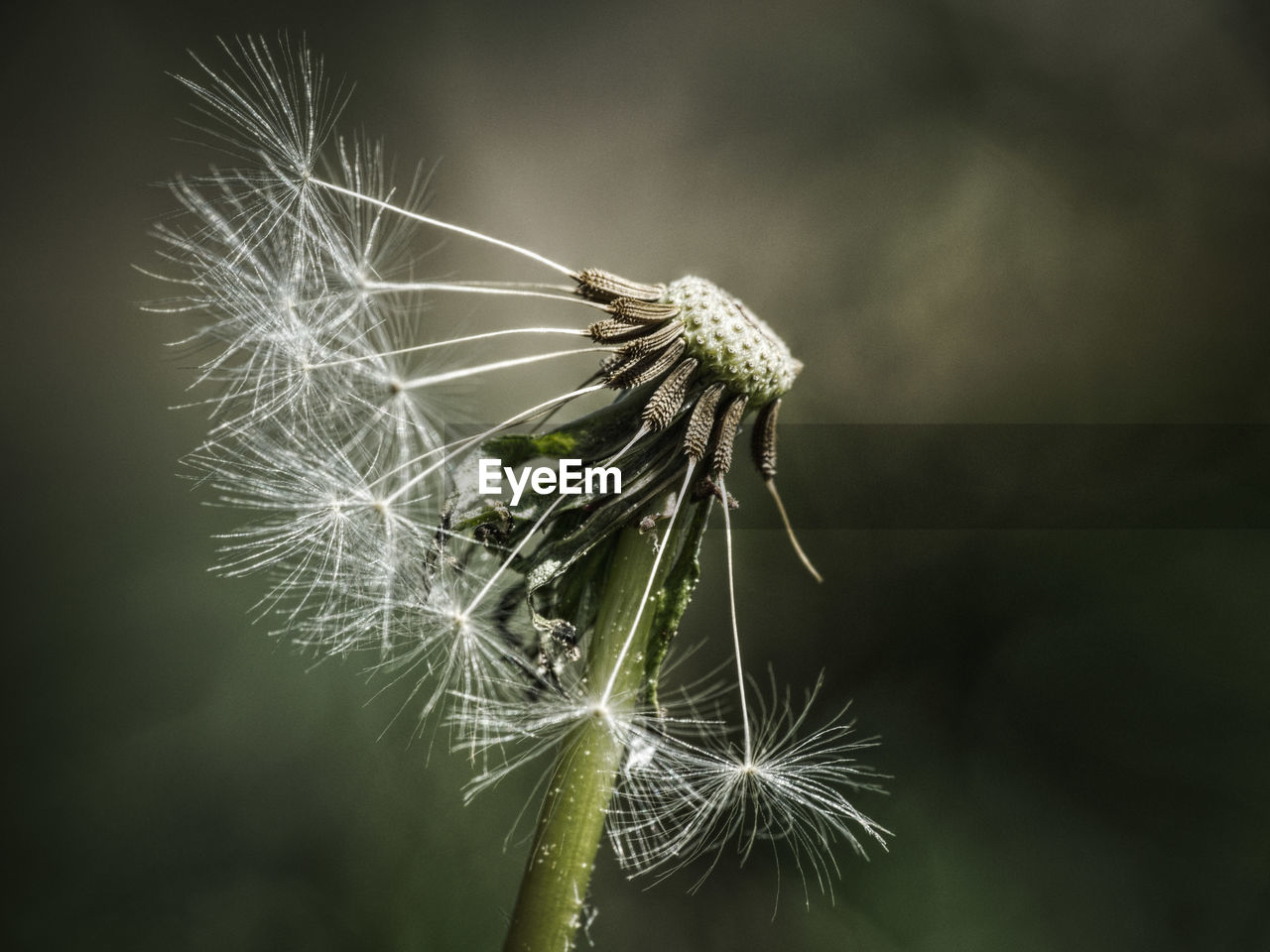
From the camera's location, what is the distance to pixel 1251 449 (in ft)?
9.62

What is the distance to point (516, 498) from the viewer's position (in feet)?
3.88

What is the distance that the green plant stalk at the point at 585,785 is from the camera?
3.66 ft

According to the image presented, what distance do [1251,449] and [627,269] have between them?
2.22 m

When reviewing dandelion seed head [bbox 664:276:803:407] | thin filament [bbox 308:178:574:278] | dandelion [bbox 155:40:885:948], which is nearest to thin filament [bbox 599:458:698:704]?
dandelion [bbox 155:40:885:948]

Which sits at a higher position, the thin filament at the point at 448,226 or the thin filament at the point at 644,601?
the thin filament at the point at 448,226

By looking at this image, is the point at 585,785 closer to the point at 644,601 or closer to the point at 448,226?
the point at 644,601

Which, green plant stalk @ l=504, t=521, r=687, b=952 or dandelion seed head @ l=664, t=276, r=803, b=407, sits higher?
dandelion seed head @ l=664, t=276, r=803, b=407

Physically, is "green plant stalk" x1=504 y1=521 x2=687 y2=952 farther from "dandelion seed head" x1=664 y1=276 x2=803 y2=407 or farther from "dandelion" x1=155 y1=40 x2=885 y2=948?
"dandelion seed head" x1=664 y1=276 x2=803 y2=407

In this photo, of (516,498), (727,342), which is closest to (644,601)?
(516,498)

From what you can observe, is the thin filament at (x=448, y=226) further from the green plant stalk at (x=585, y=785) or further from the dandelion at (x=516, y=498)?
the green plant stalk at (x=585, y=785)

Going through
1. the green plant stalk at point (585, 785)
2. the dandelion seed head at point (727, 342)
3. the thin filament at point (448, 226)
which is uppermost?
the thin filament at point (448, 226)

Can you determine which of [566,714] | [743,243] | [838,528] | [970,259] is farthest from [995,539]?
[566,714]

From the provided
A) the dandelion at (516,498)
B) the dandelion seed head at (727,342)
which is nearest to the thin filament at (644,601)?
the dandelion at (516,498)

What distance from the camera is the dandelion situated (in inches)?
45.1
